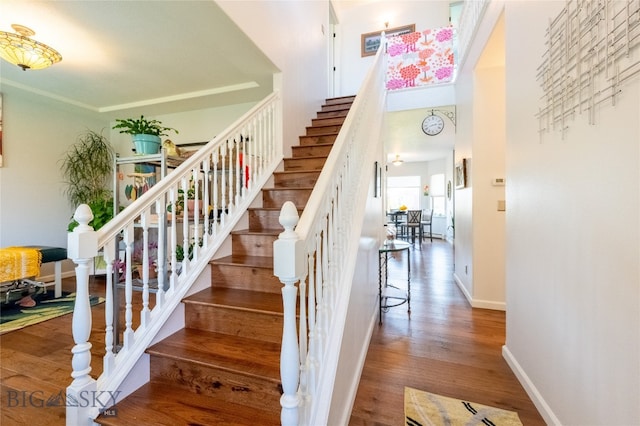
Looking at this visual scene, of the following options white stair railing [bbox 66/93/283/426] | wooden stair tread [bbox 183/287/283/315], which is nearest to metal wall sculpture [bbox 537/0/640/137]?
wooden stair tread [bbox 183/287/283/315]

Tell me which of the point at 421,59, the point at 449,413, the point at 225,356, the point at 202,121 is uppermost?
the point at 421,59

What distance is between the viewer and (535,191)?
5.33 feet

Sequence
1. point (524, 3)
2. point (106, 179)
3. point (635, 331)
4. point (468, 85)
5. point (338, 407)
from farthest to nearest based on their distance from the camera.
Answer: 1. point (106, 179)
2. point (468, 85)
3. point (524, 3)
4. point (338, 407)
5. point (635, 331)

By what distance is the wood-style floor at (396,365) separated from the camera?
1.57 meters

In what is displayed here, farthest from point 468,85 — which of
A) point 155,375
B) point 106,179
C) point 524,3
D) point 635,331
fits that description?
point 106,179

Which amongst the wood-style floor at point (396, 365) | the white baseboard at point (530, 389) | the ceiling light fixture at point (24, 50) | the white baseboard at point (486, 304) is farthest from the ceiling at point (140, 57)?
the white baseboard at point (486, 304)

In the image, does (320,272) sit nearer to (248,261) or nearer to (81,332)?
(248,261)

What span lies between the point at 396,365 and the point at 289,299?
61.6 inches

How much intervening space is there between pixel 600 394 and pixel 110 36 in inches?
152

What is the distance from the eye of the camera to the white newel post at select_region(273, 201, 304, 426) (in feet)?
2.96

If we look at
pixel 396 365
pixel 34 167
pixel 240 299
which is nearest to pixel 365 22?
pixel 34 167

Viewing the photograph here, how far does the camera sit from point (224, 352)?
150 cm

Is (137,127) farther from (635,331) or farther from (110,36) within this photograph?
(635,331)

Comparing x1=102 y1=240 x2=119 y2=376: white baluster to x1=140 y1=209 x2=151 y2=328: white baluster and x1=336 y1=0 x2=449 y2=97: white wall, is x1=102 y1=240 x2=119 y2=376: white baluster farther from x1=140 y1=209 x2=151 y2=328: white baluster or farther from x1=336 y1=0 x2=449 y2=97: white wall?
x1=336 y1=0 x2=449 y2=97: white wall
